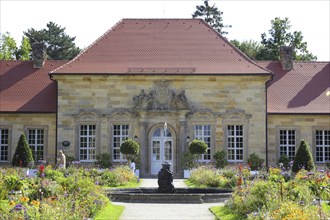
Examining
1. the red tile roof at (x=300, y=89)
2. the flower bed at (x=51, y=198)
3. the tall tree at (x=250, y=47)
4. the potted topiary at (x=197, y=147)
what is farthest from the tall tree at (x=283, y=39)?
the flower bed at (x=51, y=198)

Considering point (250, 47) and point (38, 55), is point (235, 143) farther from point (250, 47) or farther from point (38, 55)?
point (250, 47)

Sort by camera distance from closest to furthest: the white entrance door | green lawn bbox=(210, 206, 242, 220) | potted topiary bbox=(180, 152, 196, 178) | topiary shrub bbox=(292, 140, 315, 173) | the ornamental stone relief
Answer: green lawn bbox=(210, 206, 242, 220) → topiary shrub bbox=(292, 140, 315, 173) → potted topiary bbox=(180, 152, 196, 178) → the ornamental stone relief → the white entrance door

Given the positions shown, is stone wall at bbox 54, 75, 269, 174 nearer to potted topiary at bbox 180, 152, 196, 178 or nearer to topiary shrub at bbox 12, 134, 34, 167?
potted topiary at bbox 180, 152, 196, 178

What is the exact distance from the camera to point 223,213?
16078 millimetres

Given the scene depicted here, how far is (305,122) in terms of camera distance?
34281 millimetres

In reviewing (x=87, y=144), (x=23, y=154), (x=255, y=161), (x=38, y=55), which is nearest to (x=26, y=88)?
(x=38, y=55)

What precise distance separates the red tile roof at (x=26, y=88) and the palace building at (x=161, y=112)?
0.36 ft

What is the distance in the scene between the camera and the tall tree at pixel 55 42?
213 feet

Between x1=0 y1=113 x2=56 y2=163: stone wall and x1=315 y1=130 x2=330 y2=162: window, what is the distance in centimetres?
1464

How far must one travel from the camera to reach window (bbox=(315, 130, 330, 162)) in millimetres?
34375

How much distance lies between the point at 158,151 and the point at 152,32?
295 inches

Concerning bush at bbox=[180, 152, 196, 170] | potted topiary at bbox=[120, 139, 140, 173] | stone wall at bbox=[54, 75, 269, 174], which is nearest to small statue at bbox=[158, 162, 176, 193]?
potted topiary at bbox=[120, 139, 140, 173]

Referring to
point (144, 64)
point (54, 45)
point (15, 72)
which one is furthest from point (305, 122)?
point (54, 45)

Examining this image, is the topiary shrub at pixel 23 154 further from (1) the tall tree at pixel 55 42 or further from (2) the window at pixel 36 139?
(1) the tall tree at pixel 55 42
